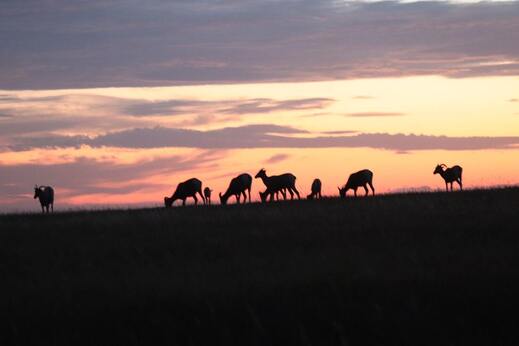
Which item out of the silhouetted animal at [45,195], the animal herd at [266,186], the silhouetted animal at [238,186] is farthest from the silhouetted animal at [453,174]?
the silhouetted animal at [45,195]

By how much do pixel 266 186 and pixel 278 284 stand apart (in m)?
32.7

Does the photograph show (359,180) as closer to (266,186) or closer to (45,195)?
(266,186)

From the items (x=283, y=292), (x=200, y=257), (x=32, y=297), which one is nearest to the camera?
(x=283, y=292)

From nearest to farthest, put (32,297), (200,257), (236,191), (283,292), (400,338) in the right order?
(400,338), (283,292), (32,297), (200,257), (236,191)

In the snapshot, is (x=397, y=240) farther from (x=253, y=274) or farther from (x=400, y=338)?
(x=400, y=338)

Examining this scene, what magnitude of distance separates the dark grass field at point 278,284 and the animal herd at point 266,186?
18.8 meters

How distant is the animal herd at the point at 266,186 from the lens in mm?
45406

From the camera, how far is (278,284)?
1510 cm

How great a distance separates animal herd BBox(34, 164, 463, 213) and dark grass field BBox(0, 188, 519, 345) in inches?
742

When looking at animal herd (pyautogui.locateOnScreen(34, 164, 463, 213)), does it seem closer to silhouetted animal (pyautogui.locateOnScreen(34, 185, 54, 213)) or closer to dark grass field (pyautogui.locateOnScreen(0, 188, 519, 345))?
silhouetted animal (pyautogui.locateOnScreen(34, 185, 54, 213))

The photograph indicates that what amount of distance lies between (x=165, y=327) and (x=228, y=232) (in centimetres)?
1179

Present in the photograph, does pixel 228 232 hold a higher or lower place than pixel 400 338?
higher

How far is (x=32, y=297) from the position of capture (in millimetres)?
15992

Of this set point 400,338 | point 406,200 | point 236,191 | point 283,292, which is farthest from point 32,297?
point 236,191
